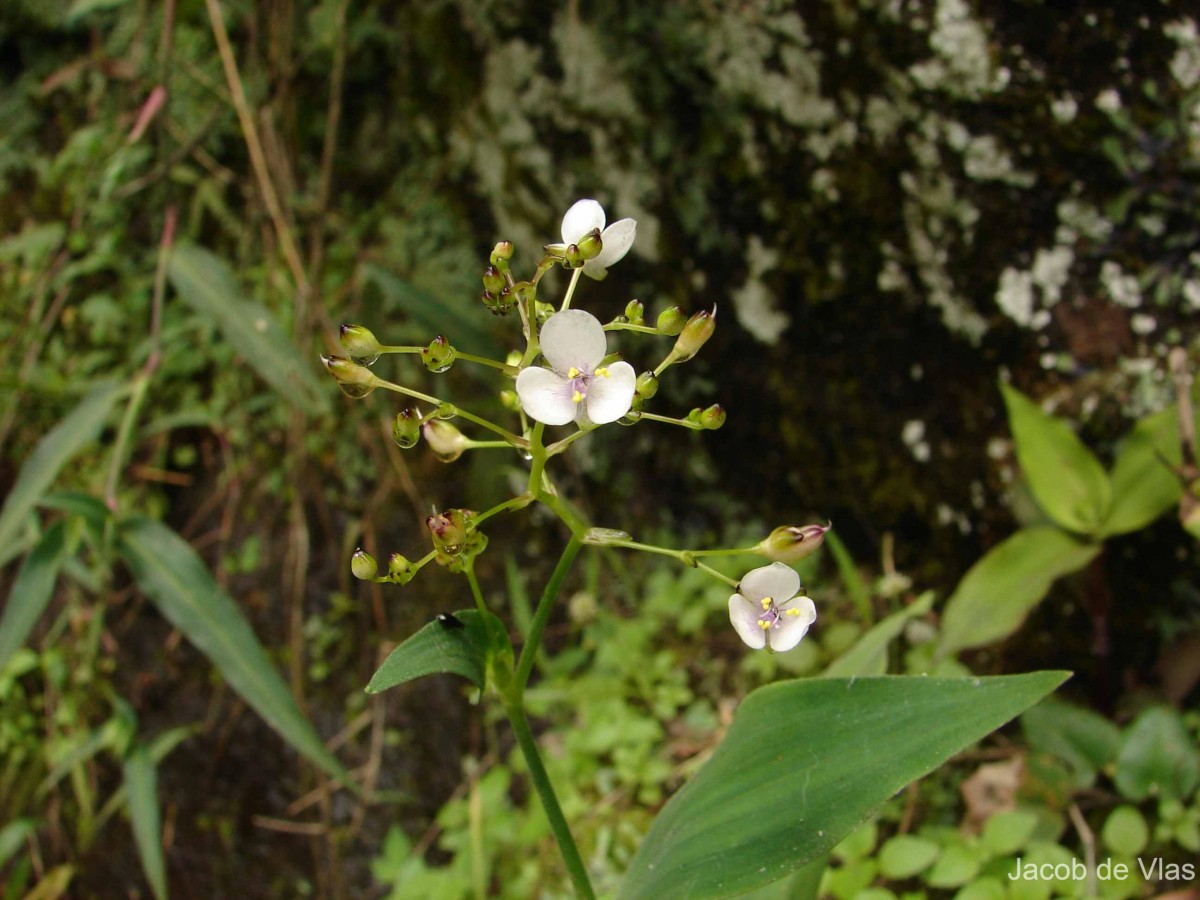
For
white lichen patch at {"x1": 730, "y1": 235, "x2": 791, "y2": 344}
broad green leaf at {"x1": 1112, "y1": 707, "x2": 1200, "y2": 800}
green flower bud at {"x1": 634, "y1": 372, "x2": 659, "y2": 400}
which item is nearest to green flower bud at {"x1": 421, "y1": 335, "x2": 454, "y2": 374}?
green flower bud at {"x1": 634, "y1": 372, "x2": 659, "y2": 400}

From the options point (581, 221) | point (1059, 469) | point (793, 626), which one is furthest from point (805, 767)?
point (1059, 469)

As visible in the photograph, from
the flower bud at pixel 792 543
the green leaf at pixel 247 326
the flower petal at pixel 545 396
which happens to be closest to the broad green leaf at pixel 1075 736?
the flower bud at pixel 792 543

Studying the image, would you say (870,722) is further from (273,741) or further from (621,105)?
(273,741)

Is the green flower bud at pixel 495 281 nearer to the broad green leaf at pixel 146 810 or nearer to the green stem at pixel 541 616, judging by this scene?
the green stem at pixel 541 616

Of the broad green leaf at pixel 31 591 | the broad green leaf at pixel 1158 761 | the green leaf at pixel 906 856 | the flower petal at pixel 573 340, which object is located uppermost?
the flower petal at pixel 573 340

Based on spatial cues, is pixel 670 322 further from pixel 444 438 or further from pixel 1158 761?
pixel 1158 761

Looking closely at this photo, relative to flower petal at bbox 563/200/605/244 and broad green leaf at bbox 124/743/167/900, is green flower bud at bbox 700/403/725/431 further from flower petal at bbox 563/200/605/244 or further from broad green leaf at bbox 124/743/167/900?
broad green leaf at bbox 124/743/167/900
